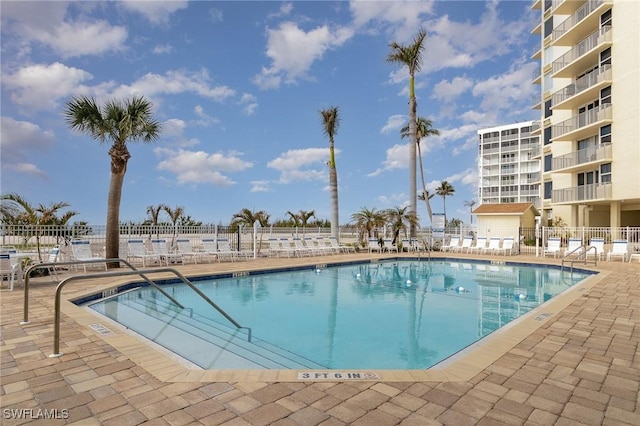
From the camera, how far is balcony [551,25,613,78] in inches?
852

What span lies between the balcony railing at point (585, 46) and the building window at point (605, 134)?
5.08m

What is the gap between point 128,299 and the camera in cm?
820

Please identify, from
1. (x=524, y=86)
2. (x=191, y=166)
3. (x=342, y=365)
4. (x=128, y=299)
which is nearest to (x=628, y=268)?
→ (x=342, y=365)

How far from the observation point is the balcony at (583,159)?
21.4 meters

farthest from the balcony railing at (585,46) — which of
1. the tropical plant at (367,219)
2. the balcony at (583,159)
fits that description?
the tropical plant at (367,219)

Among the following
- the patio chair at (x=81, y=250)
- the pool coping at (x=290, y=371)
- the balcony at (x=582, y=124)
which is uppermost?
the balcony at (x=582, y=124)

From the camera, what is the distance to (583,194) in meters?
23.1

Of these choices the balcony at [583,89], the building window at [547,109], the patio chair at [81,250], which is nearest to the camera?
the patio chair at [81,250]

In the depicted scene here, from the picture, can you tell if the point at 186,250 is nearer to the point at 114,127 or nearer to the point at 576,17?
the point at 114,127

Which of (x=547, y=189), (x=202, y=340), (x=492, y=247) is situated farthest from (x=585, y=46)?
(x=202, y=340)

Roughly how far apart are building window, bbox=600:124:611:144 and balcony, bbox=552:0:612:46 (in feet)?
23.3

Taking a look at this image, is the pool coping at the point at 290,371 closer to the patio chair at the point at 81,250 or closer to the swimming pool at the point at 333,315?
the swimming pool at the point at 333,315

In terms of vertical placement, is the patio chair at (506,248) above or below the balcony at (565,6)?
below

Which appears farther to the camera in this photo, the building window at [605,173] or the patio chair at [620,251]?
the building window at [605,173]
